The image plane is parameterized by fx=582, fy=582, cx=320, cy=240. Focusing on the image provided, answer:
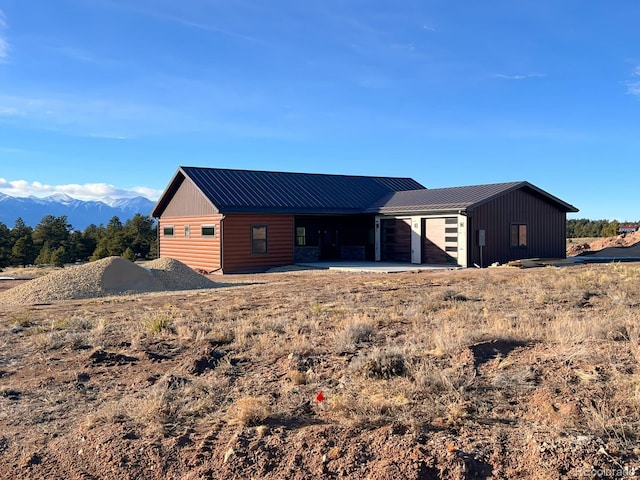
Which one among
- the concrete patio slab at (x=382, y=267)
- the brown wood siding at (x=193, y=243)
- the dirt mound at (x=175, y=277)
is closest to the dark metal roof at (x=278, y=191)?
the brown wood siding at (x=193, y=243)

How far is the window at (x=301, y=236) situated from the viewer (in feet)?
95.1

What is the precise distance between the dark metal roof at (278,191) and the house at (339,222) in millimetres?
→ 56

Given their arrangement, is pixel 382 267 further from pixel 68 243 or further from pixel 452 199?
pixel 68 243

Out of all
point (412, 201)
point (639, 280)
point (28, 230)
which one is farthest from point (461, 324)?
point (28, 230)

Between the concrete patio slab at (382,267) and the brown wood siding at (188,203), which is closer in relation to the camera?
the concrete patio slab at (382,267)

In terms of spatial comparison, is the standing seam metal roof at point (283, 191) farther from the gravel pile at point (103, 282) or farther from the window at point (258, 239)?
the gravel pile at point (103, 282)

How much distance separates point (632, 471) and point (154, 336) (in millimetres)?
6940

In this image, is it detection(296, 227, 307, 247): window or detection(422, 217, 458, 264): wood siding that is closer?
detection(422, 217, 458, 264): wood siding

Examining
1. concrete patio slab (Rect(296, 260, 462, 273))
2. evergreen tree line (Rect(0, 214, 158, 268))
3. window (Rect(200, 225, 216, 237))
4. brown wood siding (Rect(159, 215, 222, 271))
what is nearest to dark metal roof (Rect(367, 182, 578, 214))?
concrete patio slab (Rect(296, 260, 462, 273))

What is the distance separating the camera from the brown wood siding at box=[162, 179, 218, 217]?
26905mm

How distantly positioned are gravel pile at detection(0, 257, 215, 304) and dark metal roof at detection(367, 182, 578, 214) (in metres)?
11.1

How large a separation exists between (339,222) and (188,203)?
7.91 m

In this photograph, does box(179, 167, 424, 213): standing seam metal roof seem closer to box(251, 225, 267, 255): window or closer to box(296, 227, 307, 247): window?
box(251, 225, 267, 255): window

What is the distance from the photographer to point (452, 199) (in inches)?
1052
